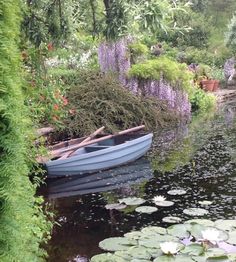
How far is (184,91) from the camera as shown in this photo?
40.9 feet

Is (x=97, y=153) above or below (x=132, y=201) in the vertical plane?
above

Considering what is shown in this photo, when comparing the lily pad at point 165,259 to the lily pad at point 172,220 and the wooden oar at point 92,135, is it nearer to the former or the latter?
the lily pad at point 172,220

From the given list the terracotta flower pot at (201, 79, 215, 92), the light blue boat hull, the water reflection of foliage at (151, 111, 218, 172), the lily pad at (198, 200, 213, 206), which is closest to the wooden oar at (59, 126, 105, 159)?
the light blue boat hull

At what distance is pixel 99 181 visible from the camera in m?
7.44

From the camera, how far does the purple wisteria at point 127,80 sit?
39.2 ft

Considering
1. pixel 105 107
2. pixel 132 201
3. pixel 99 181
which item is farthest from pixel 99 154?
pixel 105 107

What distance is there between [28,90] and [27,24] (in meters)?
1.74

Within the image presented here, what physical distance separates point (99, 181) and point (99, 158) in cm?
Result: 52

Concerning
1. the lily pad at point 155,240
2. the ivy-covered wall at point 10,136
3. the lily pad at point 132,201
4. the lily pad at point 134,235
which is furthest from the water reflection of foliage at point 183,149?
the ivy-covered wall at point 10,136

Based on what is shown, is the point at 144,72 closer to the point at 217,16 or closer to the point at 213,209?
the point at 213,209

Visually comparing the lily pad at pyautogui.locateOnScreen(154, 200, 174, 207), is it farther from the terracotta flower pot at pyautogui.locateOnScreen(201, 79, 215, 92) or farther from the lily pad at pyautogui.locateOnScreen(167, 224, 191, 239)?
the terracotta flower pot at pyautogui.locateOnScreen(201, 79, 215, 92)

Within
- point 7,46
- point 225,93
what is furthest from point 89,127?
point 225,93

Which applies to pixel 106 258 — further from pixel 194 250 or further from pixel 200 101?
pixel 200 101

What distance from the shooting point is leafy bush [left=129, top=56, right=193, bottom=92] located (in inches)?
470
